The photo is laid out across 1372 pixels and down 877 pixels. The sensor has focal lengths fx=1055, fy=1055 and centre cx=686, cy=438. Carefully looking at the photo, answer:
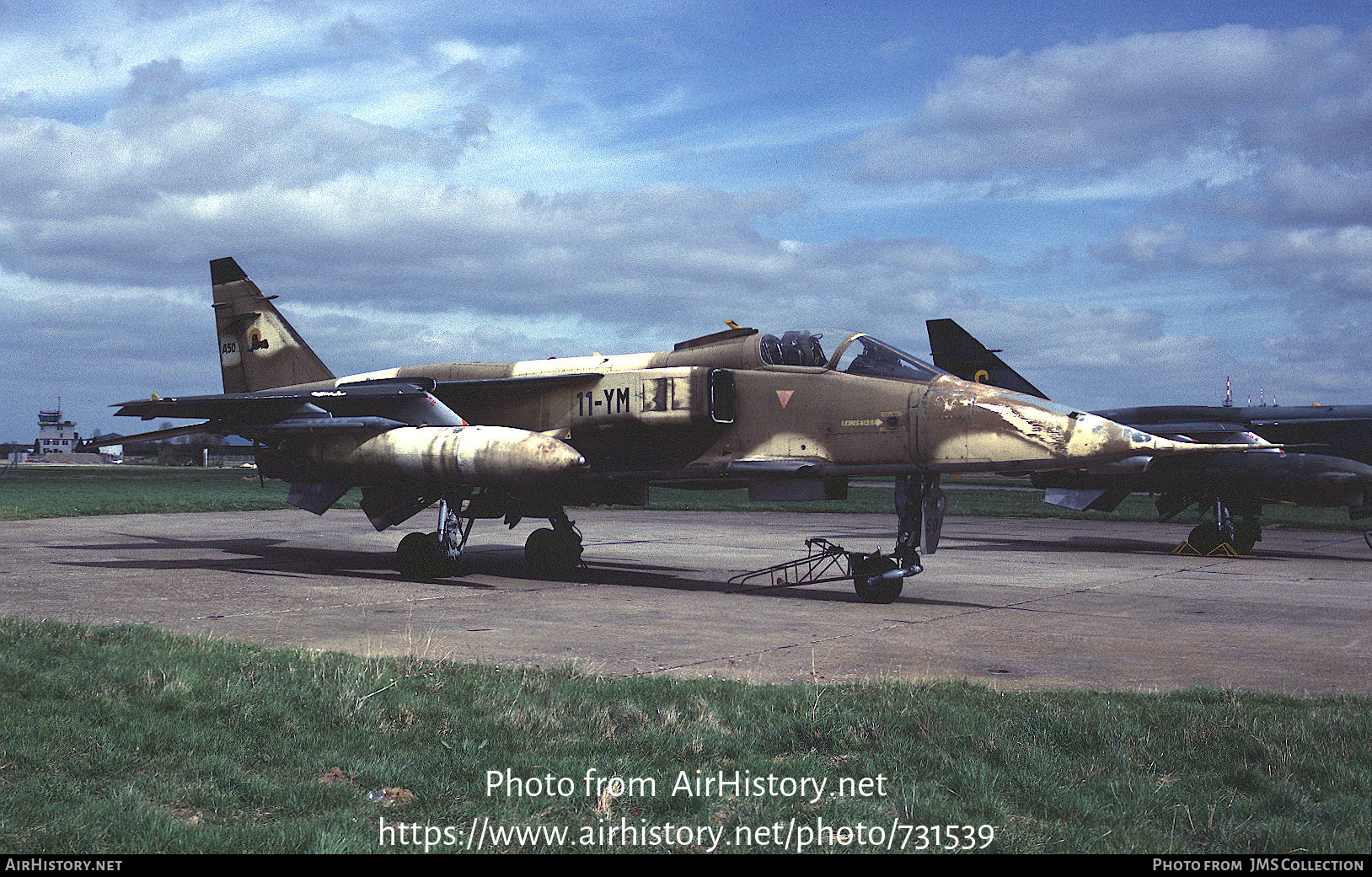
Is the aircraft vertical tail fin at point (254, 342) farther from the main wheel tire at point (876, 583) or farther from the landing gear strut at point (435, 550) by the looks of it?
the main wheel tire at point (876, 583)

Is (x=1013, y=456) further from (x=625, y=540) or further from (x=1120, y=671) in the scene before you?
(x=625, y=540)

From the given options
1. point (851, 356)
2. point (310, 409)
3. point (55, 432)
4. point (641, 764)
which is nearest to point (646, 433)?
point (851, 356)

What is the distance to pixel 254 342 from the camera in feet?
64.2

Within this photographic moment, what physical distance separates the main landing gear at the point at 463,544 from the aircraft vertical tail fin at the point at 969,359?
38.3 feet

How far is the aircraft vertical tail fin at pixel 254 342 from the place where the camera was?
63.7 ft

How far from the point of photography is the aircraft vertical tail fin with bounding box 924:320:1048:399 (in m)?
24.6

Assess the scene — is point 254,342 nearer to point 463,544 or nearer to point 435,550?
point 463,544

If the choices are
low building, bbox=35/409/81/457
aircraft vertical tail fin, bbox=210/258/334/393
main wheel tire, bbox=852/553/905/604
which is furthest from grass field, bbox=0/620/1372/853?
low building, bbox=35/409/81/457

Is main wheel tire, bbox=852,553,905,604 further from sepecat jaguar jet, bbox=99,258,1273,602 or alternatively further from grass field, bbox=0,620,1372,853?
grass field, bbox=0,620,1372,853

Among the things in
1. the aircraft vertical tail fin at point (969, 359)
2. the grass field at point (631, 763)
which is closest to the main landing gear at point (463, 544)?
the grass field at point (631, 763)

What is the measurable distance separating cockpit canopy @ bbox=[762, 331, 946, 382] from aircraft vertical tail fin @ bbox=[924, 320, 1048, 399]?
11.8m

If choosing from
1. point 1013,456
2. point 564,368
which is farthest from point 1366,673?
point 564,368
